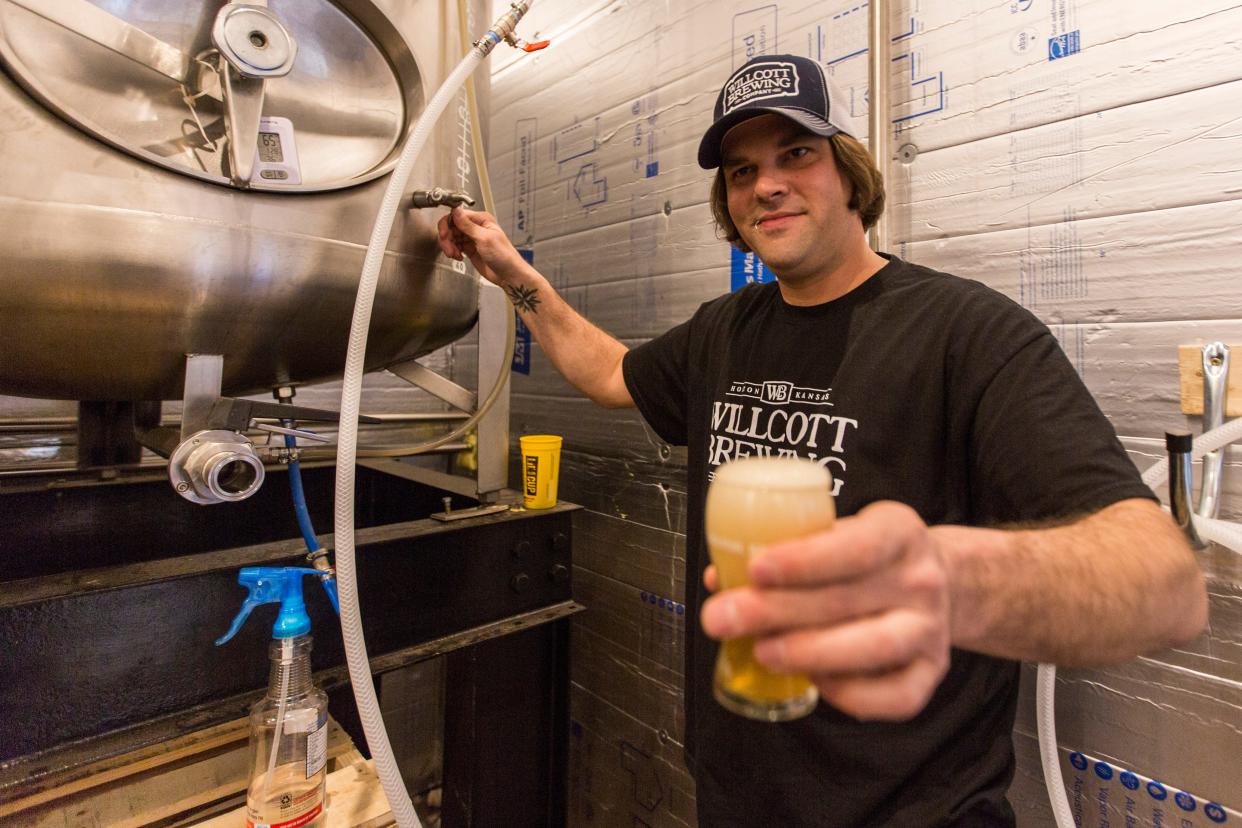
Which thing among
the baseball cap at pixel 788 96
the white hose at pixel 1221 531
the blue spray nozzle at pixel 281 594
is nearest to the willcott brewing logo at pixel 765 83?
the baseball cap at pixel 788 96

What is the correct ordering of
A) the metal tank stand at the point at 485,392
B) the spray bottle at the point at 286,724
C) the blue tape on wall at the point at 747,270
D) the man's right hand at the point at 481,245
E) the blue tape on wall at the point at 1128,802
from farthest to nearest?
the blue tape on wall at the point at 747,270 → the metal tank stand at the point at 485,392 → the man's right hand at the point at 481,245 → the blue tape on wall at the point at 1128,802 → the spray bottle at the point at 286,724

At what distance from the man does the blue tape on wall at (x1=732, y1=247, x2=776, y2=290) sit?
16 centimetres

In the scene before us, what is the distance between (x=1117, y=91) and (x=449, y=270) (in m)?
0.97

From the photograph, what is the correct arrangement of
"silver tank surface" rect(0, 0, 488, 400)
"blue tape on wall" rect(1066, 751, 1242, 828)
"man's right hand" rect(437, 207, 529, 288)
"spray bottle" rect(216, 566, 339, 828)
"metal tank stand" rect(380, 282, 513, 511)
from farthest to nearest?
"metal tank stand" rect(380, 282, 513, 511) → "man's right hand" rect(437, 207, 529, 288) → "blue tape on wall" rect(1066, 751, 1242, 828) → "spray bottle" rect(216, 566, 339, 828) → "silver tank surface" rect(0, 0, 488, 400)

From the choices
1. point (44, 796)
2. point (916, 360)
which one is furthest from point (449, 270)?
point (44, 796)

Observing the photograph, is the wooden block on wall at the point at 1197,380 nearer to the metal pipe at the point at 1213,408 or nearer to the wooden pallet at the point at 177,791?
the metal pipe at the point at 1213,408

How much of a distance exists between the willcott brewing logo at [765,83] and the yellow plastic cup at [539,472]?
670mm

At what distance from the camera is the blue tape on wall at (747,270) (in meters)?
1.14

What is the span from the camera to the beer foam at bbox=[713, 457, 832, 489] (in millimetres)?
302

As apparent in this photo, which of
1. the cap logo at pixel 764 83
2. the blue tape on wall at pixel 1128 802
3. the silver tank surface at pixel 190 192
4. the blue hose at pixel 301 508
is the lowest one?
the blue tape on wall at pixel 1128 802

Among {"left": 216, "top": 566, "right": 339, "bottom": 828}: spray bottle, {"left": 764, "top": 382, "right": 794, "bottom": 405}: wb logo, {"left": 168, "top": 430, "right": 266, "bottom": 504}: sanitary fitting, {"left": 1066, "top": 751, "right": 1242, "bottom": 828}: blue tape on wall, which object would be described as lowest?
{"left": 1066, "top": 751, "right": 1242, "bottom": 828}: blue tape on wall

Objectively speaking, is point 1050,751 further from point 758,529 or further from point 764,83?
point 764,83

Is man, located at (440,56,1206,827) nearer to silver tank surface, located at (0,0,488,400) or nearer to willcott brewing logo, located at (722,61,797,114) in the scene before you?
willcott brewing logo, located at (722,61,797,114)

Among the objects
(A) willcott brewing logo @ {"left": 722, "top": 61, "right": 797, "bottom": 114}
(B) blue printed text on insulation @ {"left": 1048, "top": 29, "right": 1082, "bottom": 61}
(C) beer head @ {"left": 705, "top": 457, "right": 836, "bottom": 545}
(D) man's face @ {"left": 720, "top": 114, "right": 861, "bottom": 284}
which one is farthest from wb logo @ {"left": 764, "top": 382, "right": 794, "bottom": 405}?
(B) blue printed text on insulation @ {"left": 1048, "top": 29, "right": 1082, "bottom": 61}
